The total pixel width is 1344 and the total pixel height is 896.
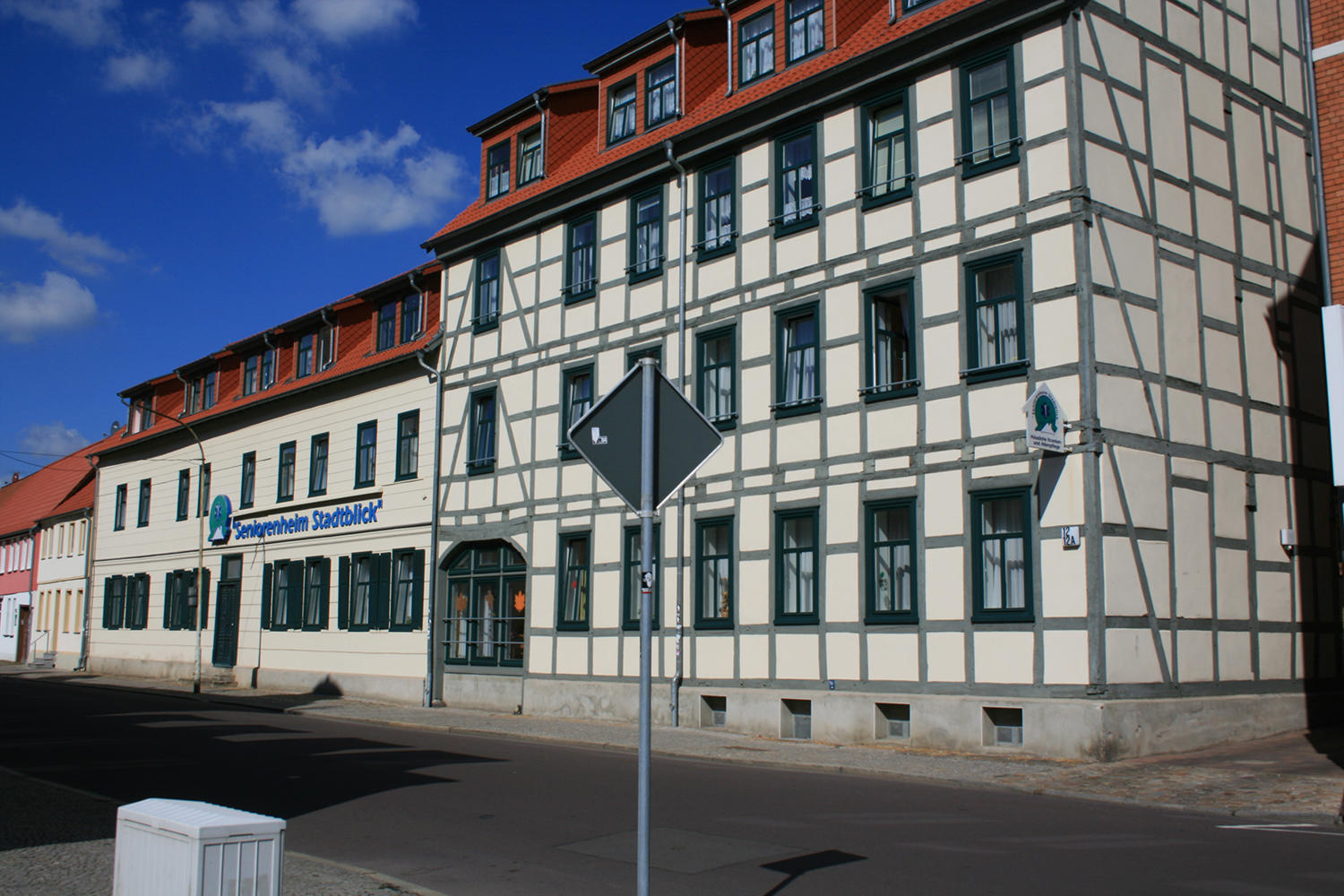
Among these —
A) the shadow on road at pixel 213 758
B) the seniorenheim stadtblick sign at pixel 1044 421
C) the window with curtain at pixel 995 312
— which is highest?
the window with curtain at pixel 995 312

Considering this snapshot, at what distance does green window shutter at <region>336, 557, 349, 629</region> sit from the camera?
31.5m

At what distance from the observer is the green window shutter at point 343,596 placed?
31469 mm

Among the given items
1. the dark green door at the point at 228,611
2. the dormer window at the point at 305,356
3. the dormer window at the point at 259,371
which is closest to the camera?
the dormer window at the point at 305,356

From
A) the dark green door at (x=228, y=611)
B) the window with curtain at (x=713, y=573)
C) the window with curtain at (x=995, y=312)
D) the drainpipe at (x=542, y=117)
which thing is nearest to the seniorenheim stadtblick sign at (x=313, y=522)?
the dark green door at (x=228, y=611)

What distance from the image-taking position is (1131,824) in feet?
35.0

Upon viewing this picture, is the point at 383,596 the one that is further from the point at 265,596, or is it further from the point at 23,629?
the point at 23,629

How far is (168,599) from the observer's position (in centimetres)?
4103

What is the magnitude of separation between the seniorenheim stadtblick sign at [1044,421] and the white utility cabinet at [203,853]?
42.0 ft

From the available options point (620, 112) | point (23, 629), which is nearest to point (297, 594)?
point (620, 112)

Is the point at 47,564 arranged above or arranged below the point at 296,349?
below

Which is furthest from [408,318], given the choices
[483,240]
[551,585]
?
[551,585]

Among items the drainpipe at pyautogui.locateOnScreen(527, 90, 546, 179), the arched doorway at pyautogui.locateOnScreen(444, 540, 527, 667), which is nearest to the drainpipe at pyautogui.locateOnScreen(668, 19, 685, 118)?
the drainpipe at pyautogui.locateOnScreen(527, 90, 546, 179)

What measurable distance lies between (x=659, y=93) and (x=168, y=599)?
26212mm

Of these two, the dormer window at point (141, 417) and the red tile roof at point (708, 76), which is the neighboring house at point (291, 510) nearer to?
the dormer window at point (141, 417)
